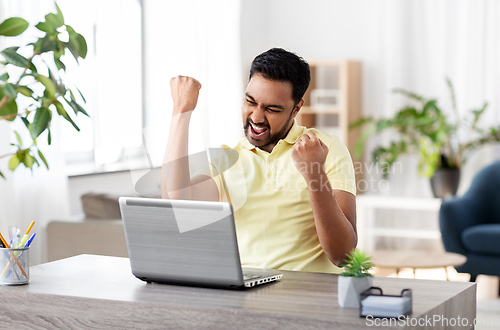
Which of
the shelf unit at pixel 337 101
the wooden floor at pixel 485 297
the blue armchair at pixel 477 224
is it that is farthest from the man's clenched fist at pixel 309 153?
the shelf unit at pixel 337 101

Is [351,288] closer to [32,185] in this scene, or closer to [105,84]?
[32,185]

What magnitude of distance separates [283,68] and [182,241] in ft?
1.95

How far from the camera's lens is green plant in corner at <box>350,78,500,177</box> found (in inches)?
180

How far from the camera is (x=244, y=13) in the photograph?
5285 millimetres

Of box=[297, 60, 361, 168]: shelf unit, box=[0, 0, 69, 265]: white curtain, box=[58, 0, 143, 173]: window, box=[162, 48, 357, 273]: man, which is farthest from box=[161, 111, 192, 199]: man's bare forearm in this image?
box=[297, 60, 361, 168]: shelf unit

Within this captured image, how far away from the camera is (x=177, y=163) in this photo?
1583mm

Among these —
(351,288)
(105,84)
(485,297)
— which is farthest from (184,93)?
(485,297)

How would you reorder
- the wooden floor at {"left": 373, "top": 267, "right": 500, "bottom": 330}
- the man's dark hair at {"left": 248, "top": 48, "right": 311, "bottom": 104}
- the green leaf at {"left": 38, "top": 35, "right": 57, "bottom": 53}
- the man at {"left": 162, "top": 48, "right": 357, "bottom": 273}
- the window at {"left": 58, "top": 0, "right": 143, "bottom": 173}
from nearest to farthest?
the green leaf at {"left": 38, "top": 35, "right": 57, "bottom": 53}
the man at {"left": 162, "top": 48, "right": 357, "bottom": 273}
the man's dark hair at {"left": 248, "top": 48, "right": 311, "bottom": 104}
the wooden floor at {"left": 373, "top": 267, "right": 500, "bottom": 330}
the window at {"left": 58, "top": 0, "right": 143, "bottom": 173}

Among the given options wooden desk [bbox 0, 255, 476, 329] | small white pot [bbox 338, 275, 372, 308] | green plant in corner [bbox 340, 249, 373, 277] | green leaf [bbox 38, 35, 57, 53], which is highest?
green leaf [bbox 38, 35, 57, 53]

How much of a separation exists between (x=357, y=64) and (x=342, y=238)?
379 cm

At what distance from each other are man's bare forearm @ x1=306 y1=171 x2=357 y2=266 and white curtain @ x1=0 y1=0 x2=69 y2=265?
71.6 inches

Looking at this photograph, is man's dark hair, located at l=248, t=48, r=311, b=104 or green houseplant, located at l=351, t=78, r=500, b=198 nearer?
man's dark hair, located at l=248, t=48, r=311, b=104

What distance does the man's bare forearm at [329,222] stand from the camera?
1538 mm

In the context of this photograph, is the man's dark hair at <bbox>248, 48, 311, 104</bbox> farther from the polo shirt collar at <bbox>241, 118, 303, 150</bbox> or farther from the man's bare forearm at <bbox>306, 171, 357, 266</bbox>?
the man's bare forearm at <bbox>306, 171, 357, 266</bbox>
